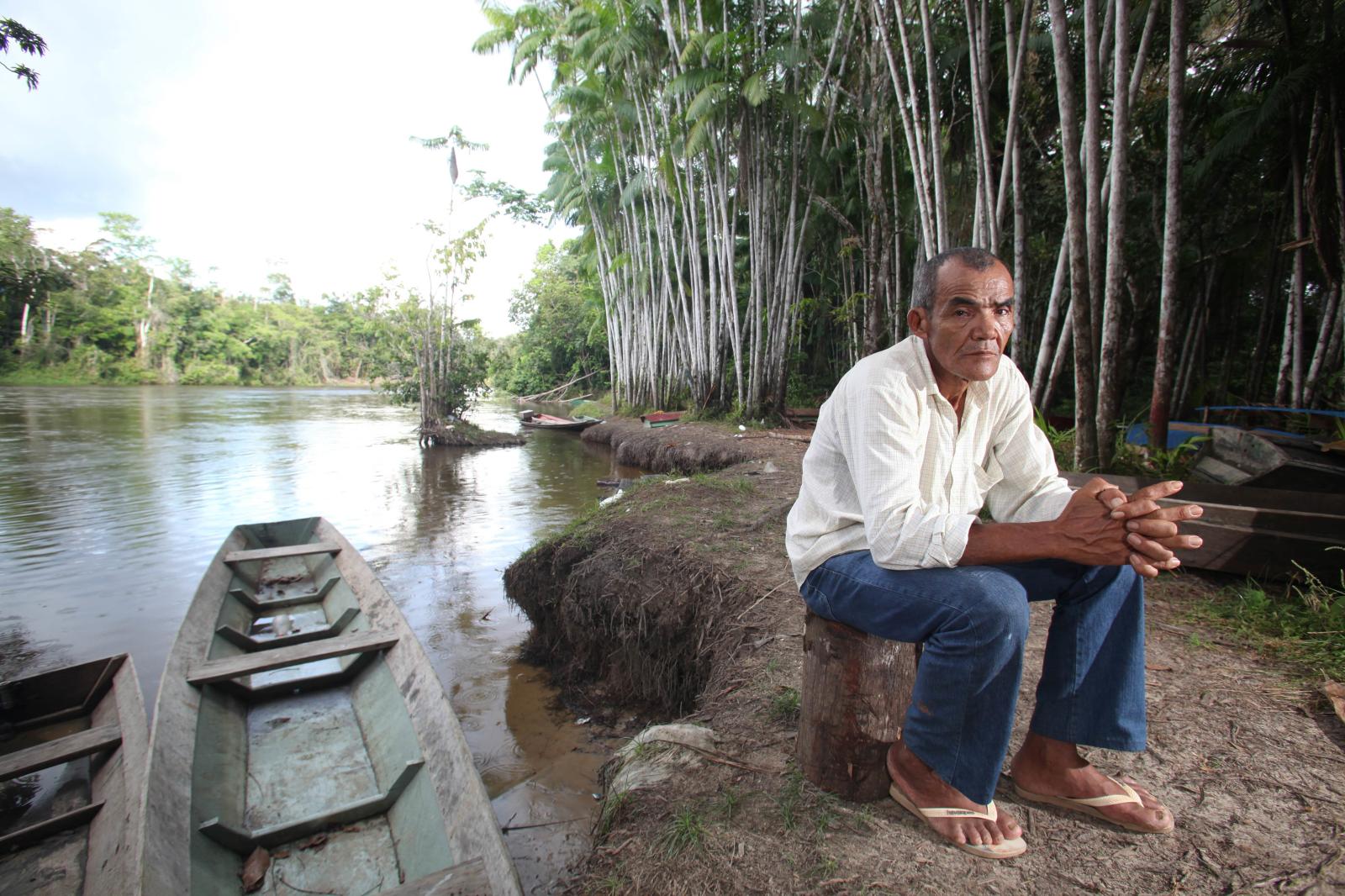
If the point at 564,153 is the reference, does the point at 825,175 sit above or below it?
below

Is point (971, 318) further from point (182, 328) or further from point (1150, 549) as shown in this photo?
point (182, 328)

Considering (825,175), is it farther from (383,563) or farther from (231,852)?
(231,852)

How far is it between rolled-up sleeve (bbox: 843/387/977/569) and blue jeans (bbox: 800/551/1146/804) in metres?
0.08

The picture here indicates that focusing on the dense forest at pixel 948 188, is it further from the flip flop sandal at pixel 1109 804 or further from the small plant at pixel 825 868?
the small plant at pixel 825 868

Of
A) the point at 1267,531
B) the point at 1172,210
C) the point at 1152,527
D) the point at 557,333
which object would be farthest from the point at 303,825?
the point at 557,333

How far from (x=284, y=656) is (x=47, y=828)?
905mm

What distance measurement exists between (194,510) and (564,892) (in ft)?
31.3

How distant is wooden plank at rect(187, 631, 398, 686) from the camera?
115 inches

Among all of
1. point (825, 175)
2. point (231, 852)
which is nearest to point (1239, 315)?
point (825, 175)

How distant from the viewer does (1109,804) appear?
5.59ft

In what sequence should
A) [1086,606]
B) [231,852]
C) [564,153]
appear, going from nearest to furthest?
1. [1086,606]
2. [231,852]
3. [564,153]

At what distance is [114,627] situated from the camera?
5234 mm

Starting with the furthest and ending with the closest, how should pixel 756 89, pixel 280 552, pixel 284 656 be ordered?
pixel 756 89 < pixel 280 552 < pixel 284 656

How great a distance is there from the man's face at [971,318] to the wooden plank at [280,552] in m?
4.56
